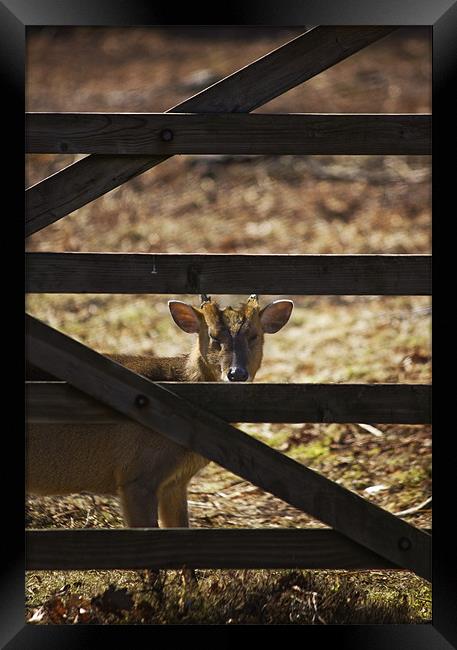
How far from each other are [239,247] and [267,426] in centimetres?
585

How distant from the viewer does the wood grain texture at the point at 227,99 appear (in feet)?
14.2

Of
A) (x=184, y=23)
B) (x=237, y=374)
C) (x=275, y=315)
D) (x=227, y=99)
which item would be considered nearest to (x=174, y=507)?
(x=237, y=374)

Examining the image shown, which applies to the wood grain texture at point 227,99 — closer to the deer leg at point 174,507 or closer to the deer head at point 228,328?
the deer head at point 228,328

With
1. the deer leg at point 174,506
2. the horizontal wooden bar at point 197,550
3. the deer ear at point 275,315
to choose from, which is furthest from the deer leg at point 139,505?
the deer ear at point 275,315

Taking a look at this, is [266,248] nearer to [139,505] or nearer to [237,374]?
[237,374]

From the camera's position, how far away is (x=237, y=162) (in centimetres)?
1712

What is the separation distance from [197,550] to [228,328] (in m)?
2.24

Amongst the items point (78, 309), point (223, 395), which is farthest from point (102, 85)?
point (223, 395)

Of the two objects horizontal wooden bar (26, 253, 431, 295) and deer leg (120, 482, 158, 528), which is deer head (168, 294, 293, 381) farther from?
horizontal wooden bar (26, 253, 431, 295)

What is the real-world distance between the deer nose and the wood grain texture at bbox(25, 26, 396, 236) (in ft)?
6.39

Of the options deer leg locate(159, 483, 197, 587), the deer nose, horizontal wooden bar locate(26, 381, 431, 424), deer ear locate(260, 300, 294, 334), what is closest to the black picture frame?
horizontal wooden bar locate(26, 381, 431, 424)

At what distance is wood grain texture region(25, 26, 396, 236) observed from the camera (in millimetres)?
4328

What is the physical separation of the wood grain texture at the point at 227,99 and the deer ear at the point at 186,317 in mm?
1865
